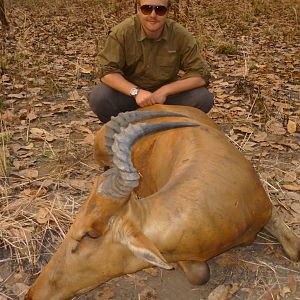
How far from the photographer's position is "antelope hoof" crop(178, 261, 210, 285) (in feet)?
11.1

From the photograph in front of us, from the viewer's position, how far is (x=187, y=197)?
3121 mm

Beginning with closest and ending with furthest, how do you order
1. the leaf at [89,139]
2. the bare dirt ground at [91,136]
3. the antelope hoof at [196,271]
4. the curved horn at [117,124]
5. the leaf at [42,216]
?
1. the curved horn at [117,124]
2. the antelope hoof at [196,271]
3. the bare dirt ground at [91,136]
4. the leaf at [42,216]
5. the leaf at [89,139]

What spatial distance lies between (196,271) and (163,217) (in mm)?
616

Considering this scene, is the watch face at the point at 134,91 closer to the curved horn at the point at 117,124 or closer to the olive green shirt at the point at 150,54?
the olive green shirt at the point at 150,54

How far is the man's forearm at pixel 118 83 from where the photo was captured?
4969mm

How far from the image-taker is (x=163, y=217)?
9.79 feet

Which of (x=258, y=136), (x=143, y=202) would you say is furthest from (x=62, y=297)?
(x=258, y=136)

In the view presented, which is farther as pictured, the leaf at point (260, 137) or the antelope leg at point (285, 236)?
the leaf at point (260, 137)

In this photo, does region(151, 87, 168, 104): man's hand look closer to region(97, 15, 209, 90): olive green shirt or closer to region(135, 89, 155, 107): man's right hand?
region(135, 89, 155, 107): man's right hand

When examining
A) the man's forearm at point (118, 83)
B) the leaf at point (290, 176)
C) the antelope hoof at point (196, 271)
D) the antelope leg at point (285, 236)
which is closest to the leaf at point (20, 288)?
the antelope hoof at point (196, 271)

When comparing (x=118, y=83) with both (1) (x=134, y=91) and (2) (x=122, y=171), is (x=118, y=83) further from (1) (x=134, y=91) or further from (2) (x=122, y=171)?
(2) (x=122, y=171)

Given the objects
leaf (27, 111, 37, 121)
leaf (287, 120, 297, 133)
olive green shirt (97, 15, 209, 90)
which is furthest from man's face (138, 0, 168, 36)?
leaf (27, 111, 37, 121)

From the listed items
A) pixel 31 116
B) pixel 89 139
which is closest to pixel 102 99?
pixel 89 139

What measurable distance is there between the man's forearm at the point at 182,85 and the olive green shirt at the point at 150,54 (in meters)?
0.06
